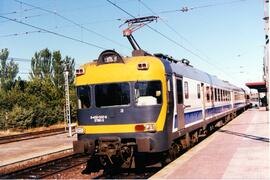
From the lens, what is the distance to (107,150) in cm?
983

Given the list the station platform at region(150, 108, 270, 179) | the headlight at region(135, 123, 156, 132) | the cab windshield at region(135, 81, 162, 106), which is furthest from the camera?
the cab windshield at region(135, 81, 162, 106)

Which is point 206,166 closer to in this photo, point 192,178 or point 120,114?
point 192,178

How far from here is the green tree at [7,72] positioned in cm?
6191

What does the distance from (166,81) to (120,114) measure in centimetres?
150

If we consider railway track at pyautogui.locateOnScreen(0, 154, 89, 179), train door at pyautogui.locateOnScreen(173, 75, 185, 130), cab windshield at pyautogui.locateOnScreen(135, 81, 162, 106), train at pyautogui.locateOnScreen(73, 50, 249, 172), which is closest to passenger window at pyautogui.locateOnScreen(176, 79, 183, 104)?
train door at pyautogui.locateOnScreen(173, 75, 185, 130)

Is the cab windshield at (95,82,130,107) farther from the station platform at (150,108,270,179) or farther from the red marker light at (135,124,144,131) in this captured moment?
the station platform at (150,108,270,179)

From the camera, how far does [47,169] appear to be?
40.9 ft

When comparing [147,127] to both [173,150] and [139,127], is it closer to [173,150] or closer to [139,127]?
[139,127]

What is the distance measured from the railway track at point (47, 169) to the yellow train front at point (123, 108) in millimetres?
1965

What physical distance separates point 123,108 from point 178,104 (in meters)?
2.10

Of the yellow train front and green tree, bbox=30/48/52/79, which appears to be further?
green tree, bbox=30/48/52/79

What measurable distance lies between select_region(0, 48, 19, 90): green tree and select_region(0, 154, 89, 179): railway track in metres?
50.8

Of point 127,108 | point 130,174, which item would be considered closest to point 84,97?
point 127,108

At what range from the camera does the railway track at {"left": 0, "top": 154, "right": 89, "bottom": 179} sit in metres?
11.4
